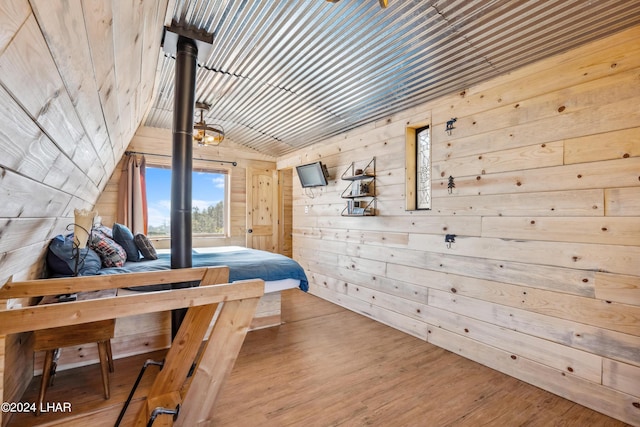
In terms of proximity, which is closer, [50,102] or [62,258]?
[50,102]

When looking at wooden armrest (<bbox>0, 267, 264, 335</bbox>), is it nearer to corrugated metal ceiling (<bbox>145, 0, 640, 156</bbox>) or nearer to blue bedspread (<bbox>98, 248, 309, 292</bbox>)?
blue bedspread (<bbox>98, 248, 309, 292</bbox>)

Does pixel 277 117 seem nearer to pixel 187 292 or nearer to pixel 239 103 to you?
pixel 239 103

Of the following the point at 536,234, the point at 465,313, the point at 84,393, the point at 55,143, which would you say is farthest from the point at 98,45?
the point at 465,313

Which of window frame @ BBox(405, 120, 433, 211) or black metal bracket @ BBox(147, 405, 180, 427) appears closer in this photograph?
black metal bracket @ BBox(147, 405, 180, 427)

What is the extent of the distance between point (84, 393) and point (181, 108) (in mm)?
2191

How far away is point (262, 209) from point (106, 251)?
3299 millimetres

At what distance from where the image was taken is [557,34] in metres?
1.96

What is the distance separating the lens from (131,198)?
449 cm

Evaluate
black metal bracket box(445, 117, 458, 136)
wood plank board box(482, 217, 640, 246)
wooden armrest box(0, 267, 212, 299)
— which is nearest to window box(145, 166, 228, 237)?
wooden armrest box(0, 267, 212, 299)

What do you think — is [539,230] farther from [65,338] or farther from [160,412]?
[65,338]

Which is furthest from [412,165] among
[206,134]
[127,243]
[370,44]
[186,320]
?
[127,243]

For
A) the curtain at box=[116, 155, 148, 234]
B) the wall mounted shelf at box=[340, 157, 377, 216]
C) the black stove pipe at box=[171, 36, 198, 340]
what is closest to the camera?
the black stove pipe at box=[171, 36, 198, 340]

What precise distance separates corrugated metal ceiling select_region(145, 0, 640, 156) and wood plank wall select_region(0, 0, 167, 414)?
0.73m

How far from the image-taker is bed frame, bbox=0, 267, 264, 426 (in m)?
1.03
